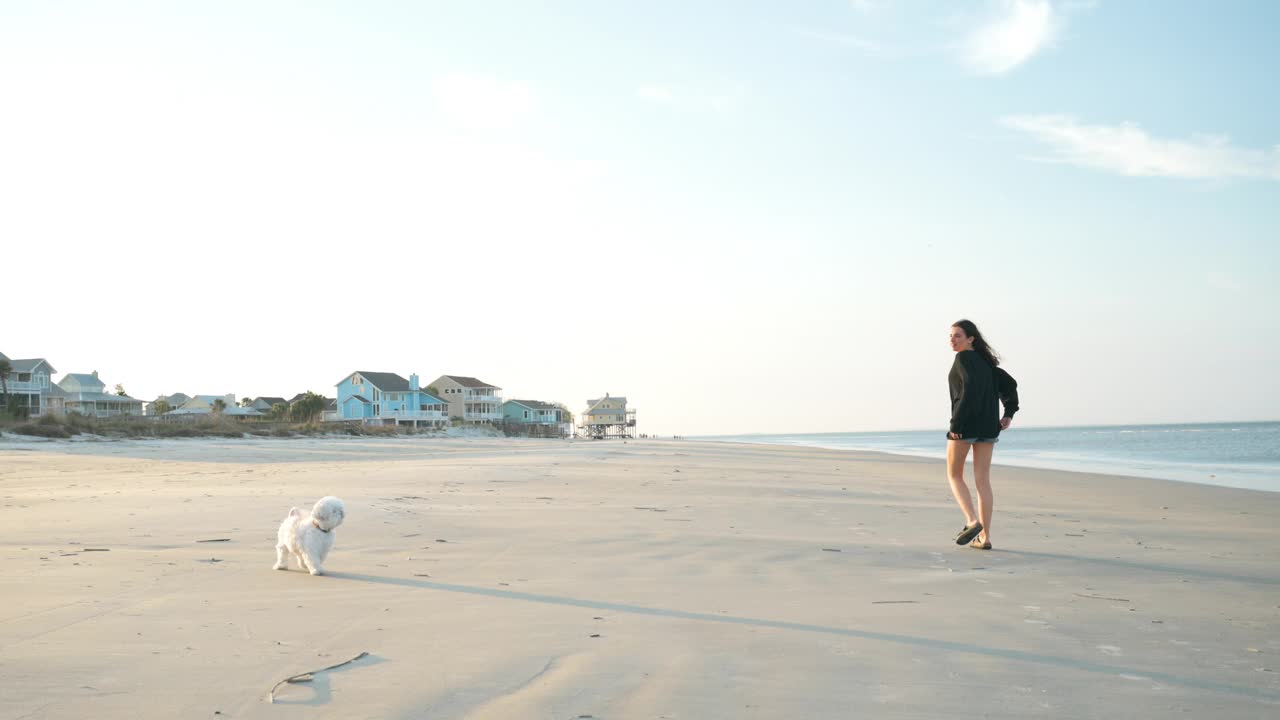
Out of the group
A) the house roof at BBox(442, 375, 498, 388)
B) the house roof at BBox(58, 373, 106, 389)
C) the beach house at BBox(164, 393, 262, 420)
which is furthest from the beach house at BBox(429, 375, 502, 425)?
the house roof at BBox(58, 373, 106, 389)

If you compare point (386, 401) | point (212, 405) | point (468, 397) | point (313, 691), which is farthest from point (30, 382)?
point (313, 691)

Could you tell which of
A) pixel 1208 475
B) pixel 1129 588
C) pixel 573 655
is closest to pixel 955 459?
pixel 1129 588

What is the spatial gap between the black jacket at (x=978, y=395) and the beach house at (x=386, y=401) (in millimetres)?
75833

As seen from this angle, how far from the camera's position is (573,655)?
11.3 feet

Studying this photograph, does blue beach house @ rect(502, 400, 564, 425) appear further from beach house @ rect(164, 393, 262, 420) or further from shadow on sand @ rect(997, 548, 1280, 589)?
shadow on sand @ rect(997, 548, 1280, 589)

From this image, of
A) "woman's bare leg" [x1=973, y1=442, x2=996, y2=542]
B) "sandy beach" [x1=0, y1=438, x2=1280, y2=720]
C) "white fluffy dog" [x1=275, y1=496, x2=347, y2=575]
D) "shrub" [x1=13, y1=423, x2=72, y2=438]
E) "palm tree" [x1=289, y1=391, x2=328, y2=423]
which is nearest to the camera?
"sandy beach" [x1=0, y1=438, x2=1280, y2=720]

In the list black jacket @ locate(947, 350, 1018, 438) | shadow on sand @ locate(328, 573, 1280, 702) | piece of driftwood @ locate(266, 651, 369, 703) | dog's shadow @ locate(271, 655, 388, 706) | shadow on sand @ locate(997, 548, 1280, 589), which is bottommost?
shadow on sand @ locate(997, 548, 1280, 589)

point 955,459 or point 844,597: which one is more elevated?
point 955,459

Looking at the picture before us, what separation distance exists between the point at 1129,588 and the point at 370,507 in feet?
20.9

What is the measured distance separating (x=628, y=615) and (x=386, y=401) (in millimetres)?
79427

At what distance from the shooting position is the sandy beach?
296 centimetres

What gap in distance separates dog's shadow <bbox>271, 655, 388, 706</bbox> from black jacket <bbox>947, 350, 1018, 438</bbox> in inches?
202

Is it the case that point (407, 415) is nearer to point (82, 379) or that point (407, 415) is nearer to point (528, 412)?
point (528, 412)

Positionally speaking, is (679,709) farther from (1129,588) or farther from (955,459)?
(955,459)
